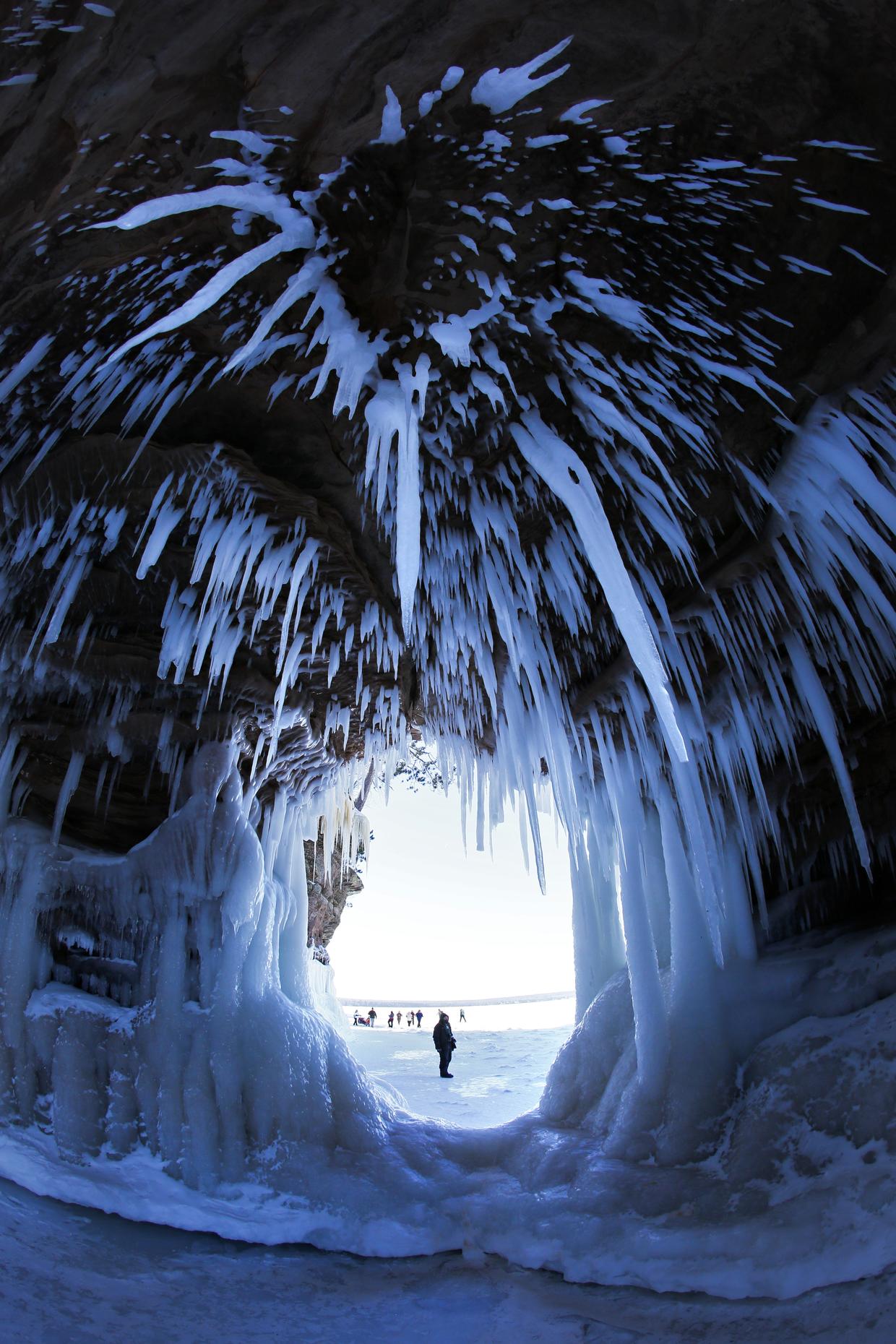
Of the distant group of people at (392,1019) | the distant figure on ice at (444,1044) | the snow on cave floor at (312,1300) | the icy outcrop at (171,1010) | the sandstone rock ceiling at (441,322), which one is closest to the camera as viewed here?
the sandstone rock ceiling at (441,322)

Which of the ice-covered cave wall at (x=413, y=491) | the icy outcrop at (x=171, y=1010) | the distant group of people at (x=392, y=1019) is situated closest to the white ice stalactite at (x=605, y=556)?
the ice-covered cave wall at (x=413, y=491)

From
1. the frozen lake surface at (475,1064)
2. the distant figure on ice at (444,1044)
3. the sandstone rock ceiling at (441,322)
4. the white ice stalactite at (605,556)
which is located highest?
the sandstone rock ceiling at (441,322)

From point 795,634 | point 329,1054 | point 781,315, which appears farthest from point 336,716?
point 781,315

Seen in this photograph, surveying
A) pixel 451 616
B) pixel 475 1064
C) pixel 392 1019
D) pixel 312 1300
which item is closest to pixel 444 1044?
pixel 475 1064

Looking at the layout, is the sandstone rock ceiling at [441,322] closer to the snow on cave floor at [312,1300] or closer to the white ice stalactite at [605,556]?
the white ice stalactite at [605,556]

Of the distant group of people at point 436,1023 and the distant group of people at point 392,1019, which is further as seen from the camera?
the distant group of people at point 392,1019

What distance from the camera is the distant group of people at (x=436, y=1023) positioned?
9.60 meters

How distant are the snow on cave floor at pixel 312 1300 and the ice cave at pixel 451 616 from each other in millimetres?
31

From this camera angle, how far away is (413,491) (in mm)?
3027

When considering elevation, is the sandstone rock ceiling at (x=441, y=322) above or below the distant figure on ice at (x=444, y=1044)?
above

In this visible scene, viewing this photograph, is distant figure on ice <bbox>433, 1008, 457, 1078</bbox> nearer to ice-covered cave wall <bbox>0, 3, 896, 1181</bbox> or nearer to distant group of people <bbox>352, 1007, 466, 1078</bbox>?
distant group of people <bbox>352, 1007, 466, 1078</bbox>

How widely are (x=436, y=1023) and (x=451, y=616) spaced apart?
12275 millimetres

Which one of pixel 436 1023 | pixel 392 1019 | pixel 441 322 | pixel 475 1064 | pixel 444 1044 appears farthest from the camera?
pixel 392 1019

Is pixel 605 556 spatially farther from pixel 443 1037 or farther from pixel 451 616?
pixel 443 1037
